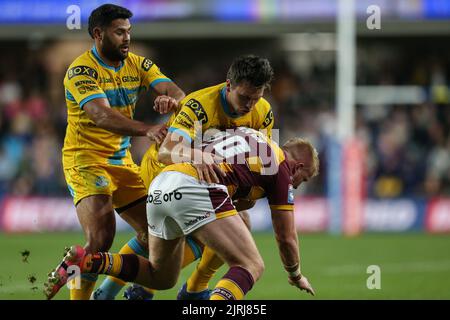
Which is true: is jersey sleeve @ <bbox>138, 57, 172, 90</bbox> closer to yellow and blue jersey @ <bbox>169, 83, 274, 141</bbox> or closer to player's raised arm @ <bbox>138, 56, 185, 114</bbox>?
player's raised arm @ <bbox>138, 56, 185, 114</bbox>

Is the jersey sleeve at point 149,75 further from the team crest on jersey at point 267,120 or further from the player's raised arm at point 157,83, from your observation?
the team crest on jersey at point 267,120

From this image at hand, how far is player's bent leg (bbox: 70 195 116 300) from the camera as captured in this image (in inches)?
277

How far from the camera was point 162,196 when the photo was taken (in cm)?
608

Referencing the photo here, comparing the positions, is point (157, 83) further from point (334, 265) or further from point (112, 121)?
point (334, 265)

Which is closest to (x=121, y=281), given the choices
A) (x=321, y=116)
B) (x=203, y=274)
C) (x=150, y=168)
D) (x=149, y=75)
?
(x=203, y=274)

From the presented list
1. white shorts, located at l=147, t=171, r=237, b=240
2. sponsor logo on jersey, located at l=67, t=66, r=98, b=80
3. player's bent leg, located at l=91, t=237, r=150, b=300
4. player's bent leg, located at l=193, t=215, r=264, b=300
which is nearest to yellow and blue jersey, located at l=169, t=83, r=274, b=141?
white shorts, located at l=147, t=171, r=237, b=240

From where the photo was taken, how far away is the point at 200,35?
18797 mm

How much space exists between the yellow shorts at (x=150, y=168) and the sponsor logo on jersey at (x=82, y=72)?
79cm

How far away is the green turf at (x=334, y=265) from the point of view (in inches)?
352

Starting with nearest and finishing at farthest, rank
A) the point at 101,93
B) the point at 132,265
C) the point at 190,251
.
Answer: the point at 132,265 → the point at 101,93 → the point at 190,251

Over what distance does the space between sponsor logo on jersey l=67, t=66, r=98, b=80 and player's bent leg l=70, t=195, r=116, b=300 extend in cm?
94

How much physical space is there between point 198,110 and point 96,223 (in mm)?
1307
